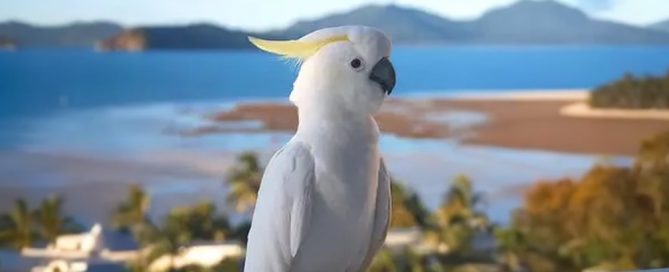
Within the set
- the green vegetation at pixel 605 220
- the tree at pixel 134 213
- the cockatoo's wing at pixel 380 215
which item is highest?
the cockatoo's wing at pixel 380 215

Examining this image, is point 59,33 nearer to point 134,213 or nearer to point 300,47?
point 134,213

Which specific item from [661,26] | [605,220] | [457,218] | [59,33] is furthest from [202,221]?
[661,26]

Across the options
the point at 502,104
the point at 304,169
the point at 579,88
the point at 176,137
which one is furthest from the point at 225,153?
the point at 304,169

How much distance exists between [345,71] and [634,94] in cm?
249

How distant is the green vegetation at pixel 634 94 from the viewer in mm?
3246

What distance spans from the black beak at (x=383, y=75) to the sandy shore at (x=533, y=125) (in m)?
2.17

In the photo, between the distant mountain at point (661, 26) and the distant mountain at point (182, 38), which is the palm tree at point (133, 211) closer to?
the distant mountain at point (182, 38)

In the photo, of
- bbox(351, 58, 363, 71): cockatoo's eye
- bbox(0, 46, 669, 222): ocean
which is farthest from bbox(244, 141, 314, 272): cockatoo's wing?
bbox(0, 46, 669, 222): ocean

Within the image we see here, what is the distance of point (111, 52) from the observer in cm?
291

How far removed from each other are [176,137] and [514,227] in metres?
1.16

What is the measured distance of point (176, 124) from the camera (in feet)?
9.87

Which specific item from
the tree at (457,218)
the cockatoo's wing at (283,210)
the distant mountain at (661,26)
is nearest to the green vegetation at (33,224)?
the tree at (457,218)

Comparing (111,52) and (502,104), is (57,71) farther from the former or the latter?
(502,104)

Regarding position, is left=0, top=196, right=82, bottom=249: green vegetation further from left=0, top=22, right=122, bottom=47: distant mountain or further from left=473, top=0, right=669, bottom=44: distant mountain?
left=473, top=0, right=669, bottom=44: distant mountain
